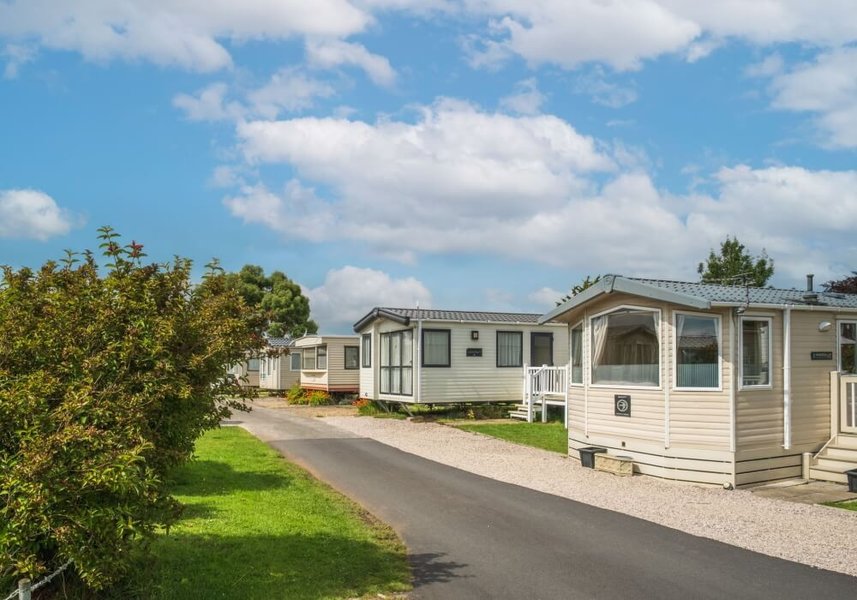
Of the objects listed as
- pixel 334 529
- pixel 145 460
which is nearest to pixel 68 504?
pixel 145 460

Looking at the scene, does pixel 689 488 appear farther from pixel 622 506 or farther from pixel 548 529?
pixel 548 529

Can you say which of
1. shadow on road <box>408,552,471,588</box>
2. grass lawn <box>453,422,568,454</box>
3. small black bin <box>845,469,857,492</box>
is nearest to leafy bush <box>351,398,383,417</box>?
grass lawn <box>453,422,568,454</box>

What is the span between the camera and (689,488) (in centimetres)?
1183

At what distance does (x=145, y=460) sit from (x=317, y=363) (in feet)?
98.8

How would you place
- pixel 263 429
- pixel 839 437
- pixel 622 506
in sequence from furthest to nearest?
pixel 263 429
pixel 839 437
pixel 622 506

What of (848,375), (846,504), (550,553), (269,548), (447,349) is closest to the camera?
(269,548)

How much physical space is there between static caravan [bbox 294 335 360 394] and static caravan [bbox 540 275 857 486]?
2113 centimetres

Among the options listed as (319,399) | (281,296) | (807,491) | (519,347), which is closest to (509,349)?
(519,347)

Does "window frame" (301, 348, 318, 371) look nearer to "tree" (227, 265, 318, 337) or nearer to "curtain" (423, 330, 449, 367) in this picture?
"curtain" (423, 330, 449, 367)

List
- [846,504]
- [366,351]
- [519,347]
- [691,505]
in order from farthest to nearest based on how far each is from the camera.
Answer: [366,351], [519,347], [846,504], [691,505]

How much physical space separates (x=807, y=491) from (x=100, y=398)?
1055cm

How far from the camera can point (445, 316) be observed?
82.1ft

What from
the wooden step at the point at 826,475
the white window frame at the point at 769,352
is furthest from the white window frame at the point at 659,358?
the wooden step at the point at 826,475

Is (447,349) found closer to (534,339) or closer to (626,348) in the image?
(534,339)
